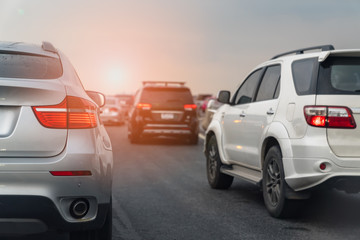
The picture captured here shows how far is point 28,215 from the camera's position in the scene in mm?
A: 4246

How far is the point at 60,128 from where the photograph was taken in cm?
440

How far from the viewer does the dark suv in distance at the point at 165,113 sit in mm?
18531

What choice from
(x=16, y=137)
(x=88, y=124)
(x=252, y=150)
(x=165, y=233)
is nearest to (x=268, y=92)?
(x=252, y=150)

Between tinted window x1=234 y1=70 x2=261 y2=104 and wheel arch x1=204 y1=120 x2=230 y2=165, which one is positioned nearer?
tinted window x1=234 y1=70 x2=261 y2=104

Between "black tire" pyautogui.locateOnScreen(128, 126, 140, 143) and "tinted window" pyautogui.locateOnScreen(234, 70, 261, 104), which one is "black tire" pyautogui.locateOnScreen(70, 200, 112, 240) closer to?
"tinted window" pyautogui.locateOnScreen(234, 70, 261, 104)

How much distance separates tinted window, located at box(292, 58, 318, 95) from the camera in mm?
6379

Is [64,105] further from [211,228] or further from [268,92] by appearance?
[268,92]

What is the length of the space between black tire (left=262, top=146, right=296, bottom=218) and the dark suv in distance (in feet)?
37.3

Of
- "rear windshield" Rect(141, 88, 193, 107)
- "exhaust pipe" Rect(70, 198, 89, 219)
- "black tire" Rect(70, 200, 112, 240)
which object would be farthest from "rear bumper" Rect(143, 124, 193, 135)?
"exhaust pipe" Rect(70, 198, 89, 219)

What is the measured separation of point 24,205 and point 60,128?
584mm

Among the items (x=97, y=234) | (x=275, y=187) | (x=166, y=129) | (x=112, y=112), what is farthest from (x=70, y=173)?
(x=112, y=112)

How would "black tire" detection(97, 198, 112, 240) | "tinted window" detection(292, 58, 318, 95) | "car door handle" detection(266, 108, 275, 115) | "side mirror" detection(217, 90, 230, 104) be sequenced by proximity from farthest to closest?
"side mirror" detection(217, 90, 230, 104), "car door handle" detection(266, 108, 275, 115), "tinted window" detection(292, 58, 318, 95), "black tire" detection(97, 198, 112, 240)

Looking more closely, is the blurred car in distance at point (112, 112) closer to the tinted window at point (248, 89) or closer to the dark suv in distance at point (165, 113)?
the dark suv in distance at point (165, 113)

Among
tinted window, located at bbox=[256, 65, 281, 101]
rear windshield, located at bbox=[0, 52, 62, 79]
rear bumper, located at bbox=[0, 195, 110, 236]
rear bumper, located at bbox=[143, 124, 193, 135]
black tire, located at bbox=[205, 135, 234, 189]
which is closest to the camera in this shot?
rear bumper, located at bbox=[0, 195, 110, 236]
